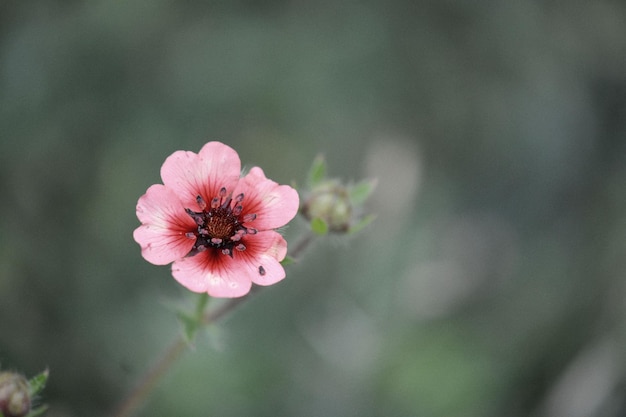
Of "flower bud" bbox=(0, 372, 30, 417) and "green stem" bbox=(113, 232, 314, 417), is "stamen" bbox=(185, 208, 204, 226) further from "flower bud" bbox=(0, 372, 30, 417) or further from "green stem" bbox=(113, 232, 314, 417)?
"flower bud" bbox=(0, 372, 30, 417)

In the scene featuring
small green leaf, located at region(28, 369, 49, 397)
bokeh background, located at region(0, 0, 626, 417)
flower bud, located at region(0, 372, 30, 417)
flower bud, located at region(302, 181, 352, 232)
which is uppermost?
bokeh background, located at region(0, 0, 626, 417)

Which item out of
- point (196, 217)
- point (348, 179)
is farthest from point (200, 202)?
point (348, 179)

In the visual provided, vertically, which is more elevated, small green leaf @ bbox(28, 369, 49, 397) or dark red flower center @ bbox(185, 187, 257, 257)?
dark red flower center @ bbox(185, 187, 257, 257)

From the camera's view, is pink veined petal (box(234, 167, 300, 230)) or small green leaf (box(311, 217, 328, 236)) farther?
small green leaf (box(311, 217, 328, 236))

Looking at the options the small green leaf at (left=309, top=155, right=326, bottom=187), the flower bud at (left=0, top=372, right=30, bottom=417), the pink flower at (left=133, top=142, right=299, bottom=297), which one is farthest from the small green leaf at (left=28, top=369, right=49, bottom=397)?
the small green leaf at (left=309, top=155, right=326, bottom=187)

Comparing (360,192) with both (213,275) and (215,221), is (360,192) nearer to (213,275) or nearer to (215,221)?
(215,221)

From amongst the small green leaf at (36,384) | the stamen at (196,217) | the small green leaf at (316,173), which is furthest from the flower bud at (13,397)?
the small green leaf at (316,173)

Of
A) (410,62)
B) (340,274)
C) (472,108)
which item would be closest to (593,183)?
(472,108)
